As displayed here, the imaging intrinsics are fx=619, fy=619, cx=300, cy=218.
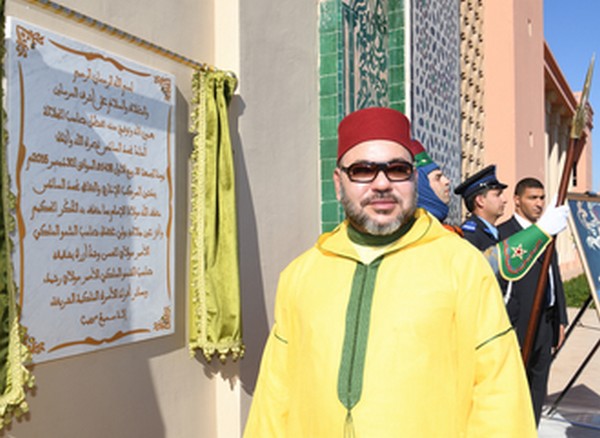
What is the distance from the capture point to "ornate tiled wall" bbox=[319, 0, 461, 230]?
4.06 metres

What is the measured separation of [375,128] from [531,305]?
7.76ft

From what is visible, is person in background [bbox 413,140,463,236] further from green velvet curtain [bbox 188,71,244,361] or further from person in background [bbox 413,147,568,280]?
green velvet curtain [bbox 188,71,244,361]

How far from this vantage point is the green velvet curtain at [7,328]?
1.95 metres

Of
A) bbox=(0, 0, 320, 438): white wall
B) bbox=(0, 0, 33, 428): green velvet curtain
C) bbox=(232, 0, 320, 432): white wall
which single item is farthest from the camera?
bbox=(232, 0, 320, 432): white wall

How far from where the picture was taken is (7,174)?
2.04 m

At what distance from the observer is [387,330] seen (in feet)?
4.97

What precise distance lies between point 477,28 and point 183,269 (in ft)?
20.0

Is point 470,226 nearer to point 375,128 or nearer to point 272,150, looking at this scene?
point 272,150

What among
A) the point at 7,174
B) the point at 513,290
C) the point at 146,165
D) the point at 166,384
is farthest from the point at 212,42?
the point at 513,290

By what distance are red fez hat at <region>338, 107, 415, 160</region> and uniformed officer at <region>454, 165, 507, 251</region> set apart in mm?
1802

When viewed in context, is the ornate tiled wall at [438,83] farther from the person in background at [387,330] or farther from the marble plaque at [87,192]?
the person in background at [387,330]

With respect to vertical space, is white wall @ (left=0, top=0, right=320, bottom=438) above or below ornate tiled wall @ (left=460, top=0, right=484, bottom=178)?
below

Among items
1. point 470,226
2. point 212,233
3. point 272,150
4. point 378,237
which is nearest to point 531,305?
point 470,226

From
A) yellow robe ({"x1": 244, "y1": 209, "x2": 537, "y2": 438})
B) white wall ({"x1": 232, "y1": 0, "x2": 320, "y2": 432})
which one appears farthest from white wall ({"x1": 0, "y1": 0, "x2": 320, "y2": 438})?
yellow robe ({"x1": 244, "y1": 209, "x2": 537, "y2": 438})
